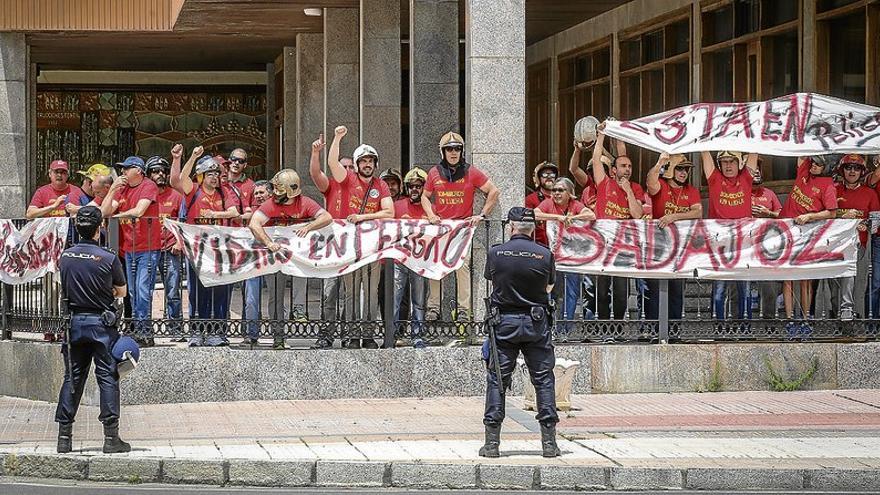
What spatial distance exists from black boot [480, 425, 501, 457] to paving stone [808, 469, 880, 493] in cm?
226

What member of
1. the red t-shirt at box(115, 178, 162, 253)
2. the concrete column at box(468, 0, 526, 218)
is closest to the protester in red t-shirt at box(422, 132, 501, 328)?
the concrete column at box(468, 0, 526, 218)

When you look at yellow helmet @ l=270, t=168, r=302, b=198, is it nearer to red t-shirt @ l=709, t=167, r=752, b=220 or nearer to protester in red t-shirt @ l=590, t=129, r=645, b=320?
protester in red t-shirt @ l=590, t=129, r=645, b=320

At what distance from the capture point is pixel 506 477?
11.1 metres

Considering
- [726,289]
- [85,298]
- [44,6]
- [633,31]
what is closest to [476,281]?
[726,289]

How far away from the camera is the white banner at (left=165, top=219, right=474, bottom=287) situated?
1520 cm

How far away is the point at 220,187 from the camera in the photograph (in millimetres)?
15930

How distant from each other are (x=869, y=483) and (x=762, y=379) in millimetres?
4712

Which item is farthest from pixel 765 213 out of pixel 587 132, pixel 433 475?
pixel 433 475

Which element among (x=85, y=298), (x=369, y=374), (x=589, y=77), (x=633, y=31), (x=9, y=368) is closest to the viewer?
(x=85, y=298)

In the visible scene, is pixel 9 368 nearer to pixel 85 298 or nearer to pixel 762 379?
pixel 85 298

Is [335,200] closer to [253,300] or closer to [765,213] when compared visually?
[253,300]

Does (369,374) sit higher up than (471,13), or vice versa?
(471,13)

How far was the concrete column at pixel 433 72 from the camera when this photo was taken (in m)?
19.7

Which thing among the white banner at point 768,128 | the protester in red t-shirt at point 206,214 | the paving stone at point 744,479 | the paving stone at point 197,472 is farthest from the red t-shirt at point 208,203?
the paving stone at point 744,479
